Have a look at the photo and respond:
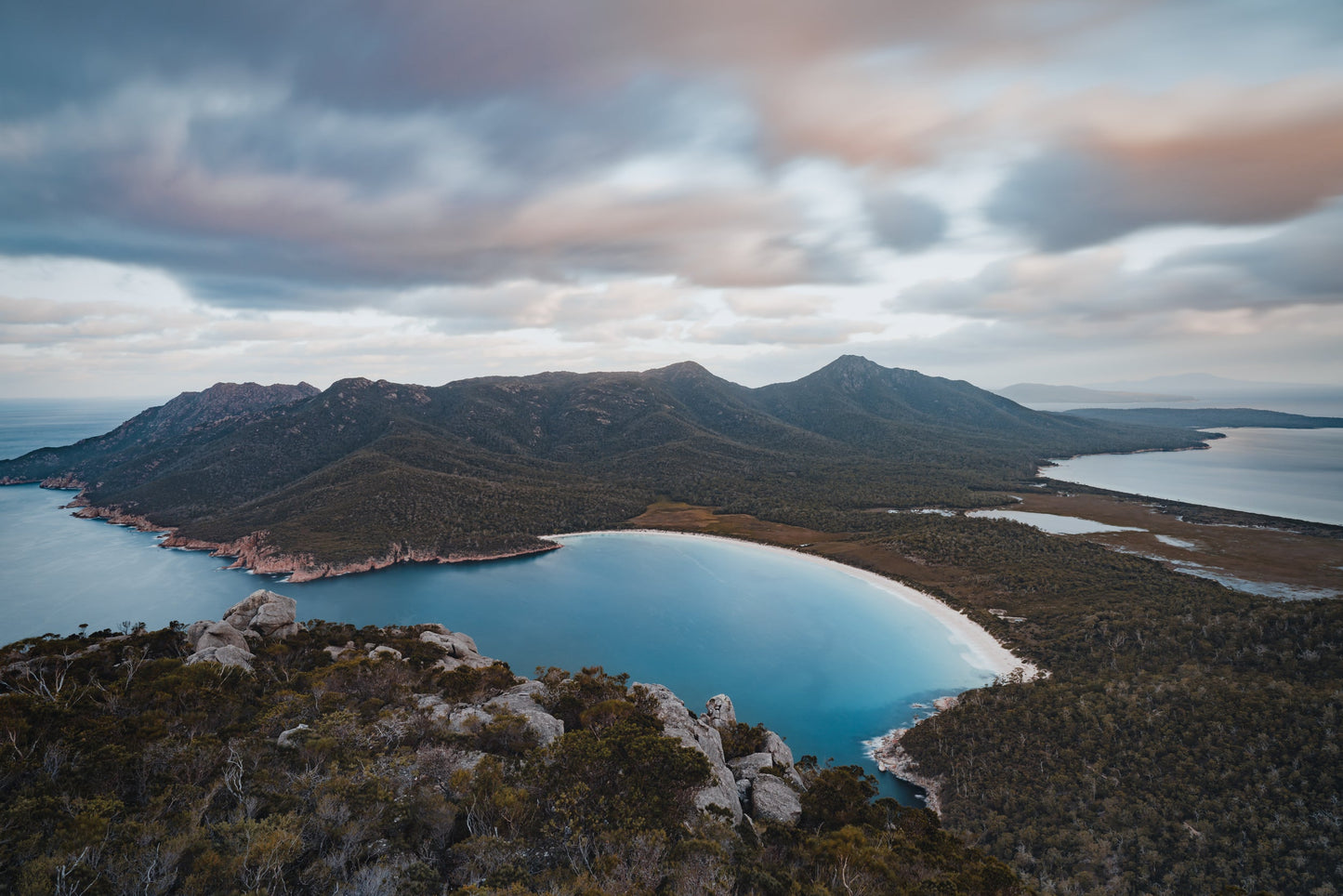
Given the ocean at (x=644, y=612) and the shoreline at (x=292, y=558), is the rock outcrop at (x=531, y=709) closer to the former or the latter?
the ocean at (x=644, y=612)

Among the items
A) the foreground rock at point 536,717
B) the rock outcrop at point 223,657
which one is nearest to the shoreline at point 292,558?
the foreground rock at point 536,717

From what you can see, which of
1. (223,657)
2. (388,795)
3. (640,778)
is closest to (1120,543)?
(640,778)

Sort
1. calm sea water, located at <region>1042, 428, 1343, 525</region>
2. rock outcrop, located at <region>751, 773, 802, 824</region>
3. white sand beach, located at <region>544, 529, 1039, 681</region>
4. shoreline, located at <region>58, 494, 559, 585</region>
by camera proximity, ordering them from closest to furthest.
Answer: rock outcrop, located at <region>751, 773, 802, 824</region>
white sand beach, located at <region>544, 529, 1039, 681</region>
shoreline, located at <region>58, 494, 559, 585</region>
calm sea water, located at <region>1042, 428, 1343, 525</region>

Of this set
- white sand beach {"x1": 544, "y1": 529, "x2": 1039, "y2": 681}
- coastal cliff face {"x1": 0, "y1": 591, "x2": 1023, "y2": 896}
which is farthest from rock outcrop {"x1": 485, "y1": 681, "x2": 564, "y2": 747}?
white sand beach {"x1": 544, "y1": 529, "x2": 1039, "y2": 681}

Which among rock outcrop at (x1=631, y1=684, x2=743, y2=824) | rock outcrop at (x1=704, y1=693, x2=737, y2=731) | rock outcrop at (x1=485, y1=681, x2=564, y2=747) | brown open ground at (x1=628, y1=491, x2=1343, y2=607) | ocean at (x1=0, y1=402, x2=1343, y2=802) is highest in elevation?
rock outcrop at (x1=485, y1=681, x2=564, y2=747)

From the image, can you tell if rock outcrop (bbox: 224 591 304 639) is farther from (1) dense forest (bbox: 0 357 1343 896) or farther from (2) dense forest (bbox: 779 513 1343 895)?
(2) dense forest (bbox: 779 513 1343 895)

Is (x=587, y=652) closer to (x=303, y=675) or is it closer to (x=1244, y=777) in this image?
(x=303, y=675)

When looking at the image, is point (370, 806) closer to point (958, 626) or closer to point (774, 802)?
point (774, 802)
